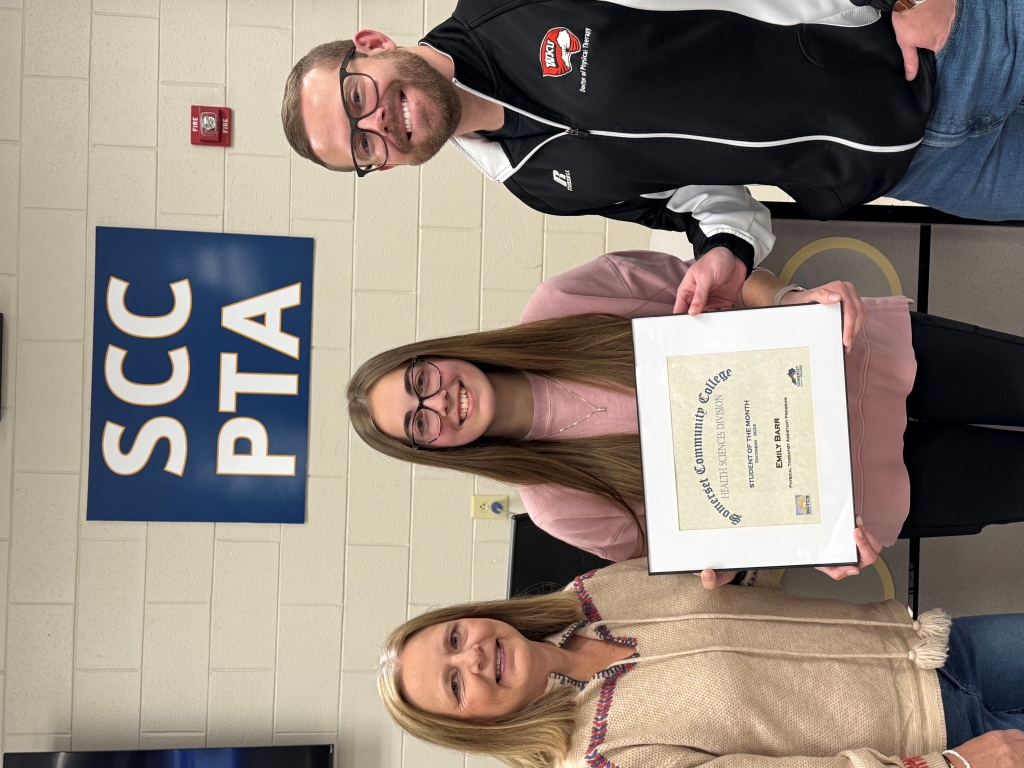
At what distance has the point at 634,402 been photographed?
181 cm

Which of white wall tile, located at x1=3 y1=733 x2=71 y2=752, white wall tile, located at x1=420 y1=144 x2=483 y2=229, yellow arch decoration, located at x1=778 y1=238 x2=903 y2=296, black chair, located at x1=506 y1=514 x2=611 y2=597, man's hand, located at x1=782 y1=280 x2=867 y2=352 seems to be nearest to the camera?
man's hand, located at x1=782 y1=280 x2=867 y2=352

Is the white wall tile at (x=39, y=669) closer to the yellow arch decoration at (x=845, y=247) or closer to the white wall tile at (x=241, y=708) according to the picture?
the white wall tile at (x=241, y=708)

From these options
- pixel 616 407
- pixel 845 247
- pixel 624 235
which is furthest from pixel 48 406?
pixel 845 247

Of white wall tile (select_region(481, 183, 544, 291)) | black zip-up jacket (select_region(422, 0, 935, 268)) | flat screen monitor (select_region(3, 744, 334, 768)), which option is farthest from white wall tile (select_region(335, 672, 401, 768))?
black zip-up jacket (select_region(422, 0, 935, 268))

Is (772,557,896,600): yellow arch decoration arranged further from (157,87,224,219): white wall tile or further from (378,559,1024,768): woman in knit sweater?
(157,87,224,219): white wall tile

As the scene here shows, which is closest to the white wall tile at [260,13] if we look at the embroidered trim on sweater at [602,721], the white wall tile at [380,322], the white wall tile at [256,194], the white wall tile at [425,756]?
the white wall tile at [256,194]

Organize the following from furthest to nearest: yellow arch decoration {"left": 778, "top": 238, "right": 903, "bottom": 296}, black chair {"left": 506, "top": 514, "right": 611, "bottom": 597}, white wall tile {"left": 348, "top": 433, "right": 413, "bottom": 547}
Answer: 1. white wall tile {"left": 348, "top": 433, "right": 413, "bottom": 547}
2. black chair {"left": 506, "top": 514, "right": 611, "bottom": 597}
3. yellow arch decoration {"left": 778, "top": 238, "right": 903, "bottom": 296}

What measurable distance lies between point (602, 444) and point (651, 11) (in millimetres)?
897

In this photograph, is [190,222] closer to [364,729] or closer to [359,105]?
[359,105]

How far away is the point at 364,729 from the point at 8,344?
1.84m

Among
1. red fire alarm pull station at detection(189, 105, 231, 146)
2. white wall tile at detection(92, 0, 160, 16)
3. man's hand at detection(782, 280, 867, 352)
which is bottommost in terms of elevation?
man's hand at detection(782, 280, 867, 352)

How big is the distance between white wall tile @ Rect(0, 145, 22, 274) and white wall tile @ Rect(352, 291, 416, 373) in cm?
118

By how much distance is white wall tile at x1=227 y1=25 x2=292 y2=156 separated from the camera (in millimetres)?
2852

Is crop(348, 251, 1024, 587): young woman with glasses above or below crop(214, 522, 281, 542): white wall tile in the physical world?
above
